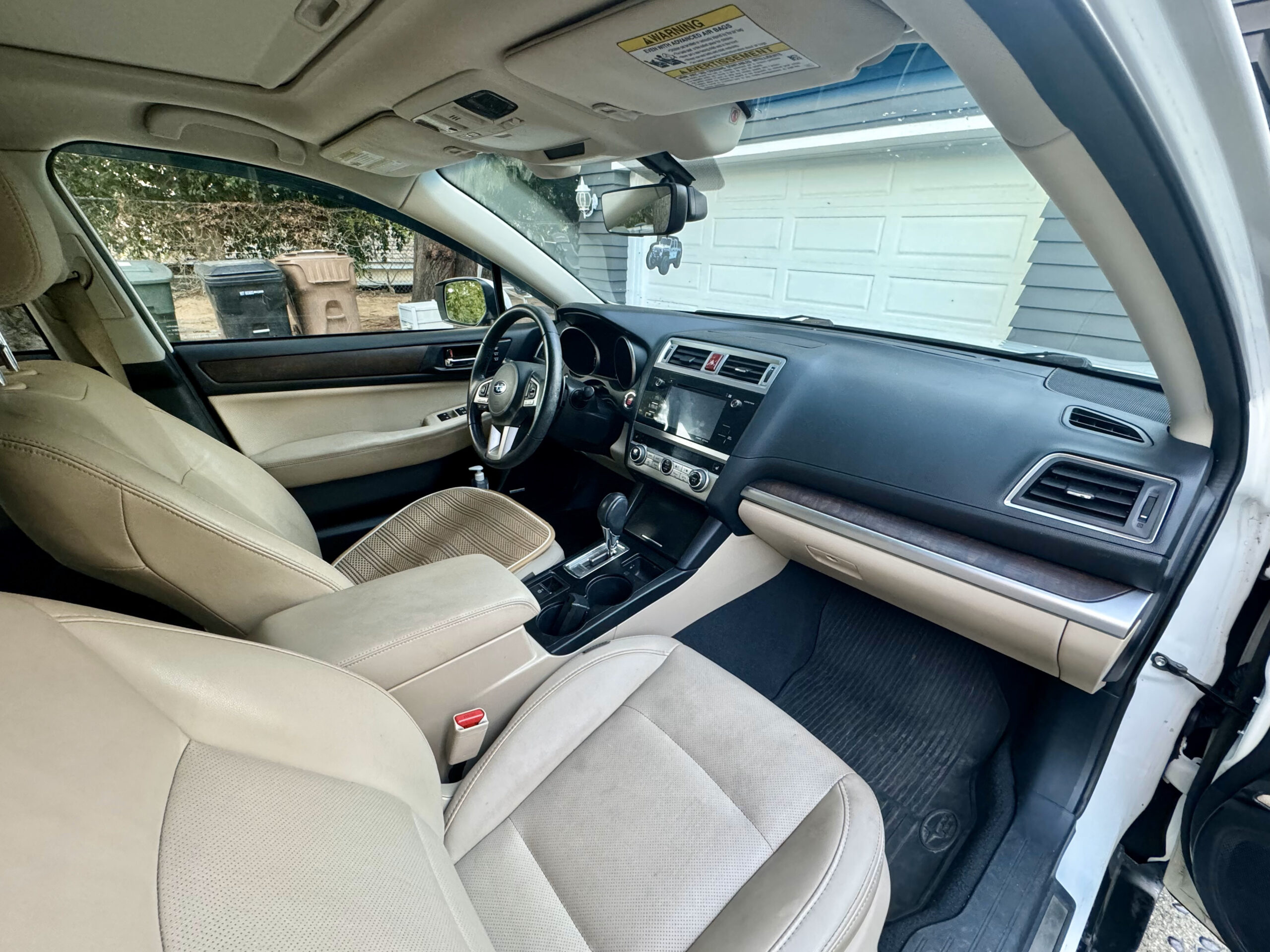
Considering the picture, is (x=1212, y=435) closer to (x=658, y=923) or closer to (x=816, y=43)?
(x=816, y=43)

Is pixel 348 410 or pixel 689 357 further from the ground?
pixel 689 357

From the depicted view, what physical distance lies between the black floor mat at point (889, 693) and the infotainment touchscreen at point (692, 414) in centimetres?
50

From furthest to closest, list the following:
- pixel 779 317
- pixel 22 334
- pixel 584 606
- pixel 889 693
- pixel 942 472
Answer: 1. pixel 779 317
2. pixel 22 334
3. pixel 889 693
4. pixel 584 606
5. pixel 942 472

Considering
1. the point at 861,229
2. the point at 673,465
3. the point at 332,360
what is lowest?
the point at 673,465

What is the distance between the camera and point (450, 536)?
170 centimetres

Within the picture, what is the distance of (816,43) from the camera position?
82 centimetres

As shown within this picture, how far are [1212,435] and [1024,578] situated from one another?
0.35m

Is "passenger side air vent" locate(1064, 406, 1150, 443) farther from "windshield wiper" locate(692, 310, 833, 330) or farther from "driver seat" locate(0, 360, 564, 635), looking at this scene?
"driver seat" locate(0, 360, 564, 635)

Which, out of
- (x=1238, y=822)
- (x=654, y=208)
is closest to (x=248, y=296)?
(x=654, y=208)

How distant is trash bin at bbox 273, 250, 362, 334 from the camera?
2.29 meters

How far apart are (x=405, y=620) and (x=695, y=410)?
0.97 meters

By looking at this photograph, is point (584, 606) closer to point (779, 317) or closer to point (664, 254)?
point (779, 317)

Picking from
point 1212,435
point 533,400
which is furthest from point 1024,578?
point 533,400

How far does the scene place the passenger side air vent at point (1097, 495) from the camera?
97 cm
